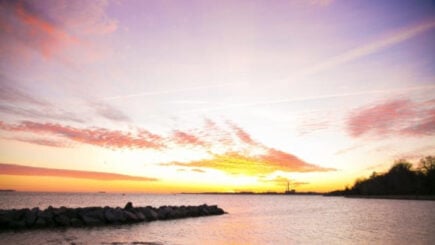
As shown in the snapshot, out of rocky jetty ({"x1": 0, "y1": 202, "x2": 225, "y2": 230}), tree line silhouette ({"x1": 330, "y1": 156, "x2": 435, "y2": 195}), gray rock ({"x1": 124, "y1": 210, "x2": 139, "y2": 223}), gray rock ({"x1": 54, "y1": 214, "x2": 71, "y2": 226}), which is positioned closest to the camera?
rocky jetty ({"x1": 0, "y1": 202, "x2": 225, "y2": 230})

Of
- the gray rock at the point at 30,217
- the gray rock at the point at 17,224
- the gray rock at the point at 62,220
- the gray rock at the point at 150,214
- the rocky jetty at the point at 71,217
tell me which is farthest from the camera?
the gray rock at the point at 150,214

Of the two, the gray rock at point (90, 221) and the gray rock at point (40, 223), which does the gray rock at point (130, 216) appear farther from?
the gray rock at point (40, 223)

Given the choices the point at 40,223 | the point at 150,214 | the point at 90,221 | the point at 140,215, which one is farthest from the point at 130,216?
the point at 40,223

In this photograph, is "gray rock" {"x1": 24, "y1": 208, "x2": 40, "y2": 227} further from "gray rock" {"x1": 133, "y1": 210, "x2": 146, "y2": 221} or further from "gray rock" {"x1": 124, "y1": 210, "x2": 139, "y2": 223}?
"gray rock" {"x1": 133, "y1": 210, "x2": 146, "y2": 221}

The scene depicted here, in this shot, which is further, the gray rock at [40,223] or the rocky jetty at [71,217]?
the gray rock at [40,223]

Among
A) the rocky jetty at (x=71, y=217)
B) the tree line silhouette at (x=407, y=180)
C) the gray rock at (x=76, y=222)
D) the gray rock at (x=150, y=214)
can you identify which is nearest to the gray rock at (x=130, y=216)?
the rocky jetty at (x=71, y=217)

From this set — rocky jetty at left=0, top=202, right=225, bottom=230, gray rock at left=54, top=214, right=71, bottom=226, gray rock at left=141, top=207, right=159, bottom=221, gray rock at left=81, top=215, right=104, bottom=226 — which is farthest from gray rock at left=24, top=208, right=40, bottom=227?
gray rock at left=141, top=207, right=159, bottom=221

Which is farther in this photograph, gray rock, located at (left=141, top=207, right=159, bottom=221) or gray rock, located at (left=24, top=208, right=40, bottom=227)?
gray rock, located at (left=141, top=207, right=159, bottom=221)

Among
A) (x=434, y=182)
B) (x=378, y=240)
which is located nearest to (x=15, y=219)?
(x=378, y=240)

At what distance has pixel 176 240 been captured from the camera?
23.2 m

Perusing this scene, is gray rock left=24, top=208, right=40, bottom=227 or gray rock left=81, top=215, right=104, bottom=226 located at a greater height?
gray rock left=24, top=208, right=40, bottom=227

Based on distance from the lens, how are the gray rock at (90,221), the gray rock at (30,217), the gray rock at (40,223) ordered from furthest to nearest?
the gray rock at (90,221)
the gray rock at (40,223)
the gray rock at (30,217)

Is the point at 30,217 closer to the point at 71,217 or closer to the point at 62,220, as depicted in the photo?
the point at 62,220

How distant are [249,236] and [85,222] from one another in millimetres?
15730
